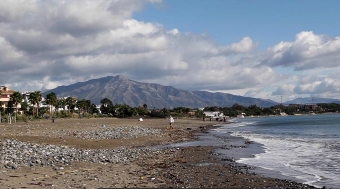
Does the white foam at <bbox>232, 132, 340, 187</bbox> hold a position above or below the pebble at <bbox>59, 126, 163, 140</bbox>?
below

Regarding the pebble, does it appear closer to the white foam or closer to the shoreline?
the white foam

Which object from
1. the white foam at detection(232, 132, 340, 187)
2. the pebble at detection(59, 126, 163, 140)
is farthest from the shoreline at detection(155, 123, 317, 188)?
the pebble at detection(59, 126, 163, 140)

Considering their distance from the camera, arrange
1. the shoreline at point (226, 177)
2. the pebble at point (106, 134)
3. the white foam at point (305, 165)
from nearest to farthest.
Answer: the shoreline at point (226, 177)
the white foam at point (305, 165)
the pebble at point (106, 134)

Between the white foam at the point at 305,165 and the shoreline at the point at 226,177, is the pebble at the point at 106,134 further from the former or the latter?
the shoreline at the point at 226,177

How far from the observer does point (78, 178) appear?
1369cm

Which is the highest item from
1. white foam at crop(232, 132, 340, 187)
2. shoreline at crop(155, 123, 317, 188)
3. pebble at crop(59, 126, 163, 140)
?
pebble at crop(59, 126, 163, 140)

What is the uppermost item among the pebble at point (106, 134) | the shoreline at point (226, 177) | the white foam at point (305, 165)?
the pebble at point (106, 134)

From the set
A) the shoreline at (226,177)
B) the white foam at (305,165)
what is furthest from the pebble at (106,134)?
the shoreline at (226,177)

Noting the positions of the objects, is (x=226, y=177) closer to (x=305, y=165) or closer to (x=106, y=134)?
(x=305, y=165)

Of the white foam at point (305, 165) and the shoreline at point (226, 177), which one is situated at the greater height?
the shoreline at point (226, 177)

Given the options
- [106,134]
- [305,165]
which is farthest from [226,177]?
[106,134]

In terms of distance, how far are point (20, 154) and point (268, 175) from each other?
39.4 ft

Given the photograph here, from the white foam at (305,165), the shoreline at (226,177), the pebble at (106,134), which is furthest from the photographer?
the pebble at (106,134)

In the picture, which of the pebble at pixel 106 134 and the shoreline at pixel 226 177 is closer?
the shoreline at pixel 226 177
